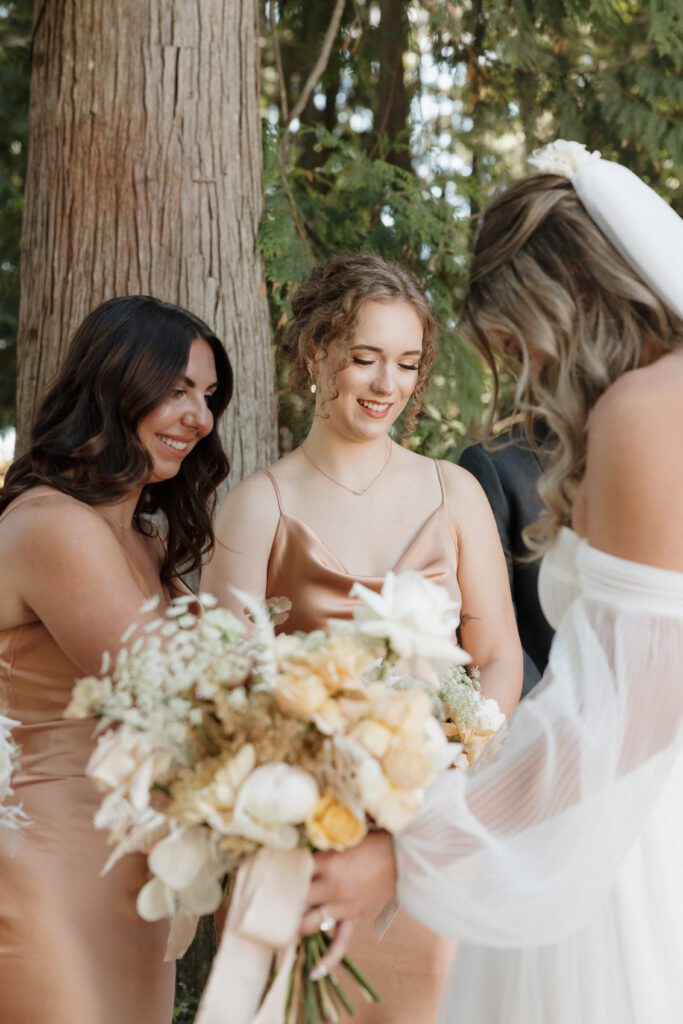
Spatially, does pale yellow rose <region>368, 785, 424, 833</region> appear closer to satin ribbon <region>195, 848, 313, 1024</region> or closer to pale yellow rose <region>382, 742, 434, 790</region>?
pale yellow rose <region>382, 742, 434, 790</region>

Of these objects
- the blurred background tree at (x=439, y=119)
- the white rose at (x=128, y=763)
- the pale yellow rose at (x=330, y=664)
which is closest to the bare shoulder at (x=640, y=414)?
the pale yellow rose at (x=330, y=664)

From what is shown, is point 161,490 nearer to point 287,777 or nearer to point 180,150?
point 180,150

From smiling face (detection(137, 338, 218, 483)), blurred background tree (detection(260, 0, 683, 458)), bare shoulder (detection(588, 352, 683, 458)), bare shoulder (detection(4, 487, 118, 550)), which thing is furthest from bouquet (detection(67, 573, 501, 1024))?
blurred background tree (detection(260, 0, 683, 458))

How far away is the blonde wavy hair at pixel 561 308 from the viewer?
207 centimetres

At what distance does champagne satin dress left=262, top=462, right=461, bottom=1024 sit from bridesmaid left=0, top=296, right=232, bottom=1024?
387mm

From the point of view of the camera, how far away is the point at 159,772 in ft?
6.50

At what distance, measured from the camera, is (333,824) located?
1.95 meters

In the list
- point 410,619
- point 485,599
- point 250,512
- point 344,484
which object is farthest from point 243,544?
point 410,619

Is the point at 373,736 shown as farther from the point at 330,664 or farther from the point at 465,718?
the point at 465,718

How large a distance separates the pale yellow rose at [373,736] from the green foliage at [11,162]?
14.5ft

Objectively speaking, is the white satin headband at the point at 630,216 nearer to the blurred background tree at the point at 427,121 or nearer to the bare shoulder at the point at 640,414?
the bare shoulder at the point at 640,414

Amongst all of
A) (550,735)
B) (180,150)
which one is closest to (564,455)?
(550,735)

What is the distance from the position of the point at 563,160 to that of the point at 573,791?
1.14 meters

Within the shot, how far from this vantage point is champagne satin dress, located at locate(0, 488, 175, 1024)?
104 inches
